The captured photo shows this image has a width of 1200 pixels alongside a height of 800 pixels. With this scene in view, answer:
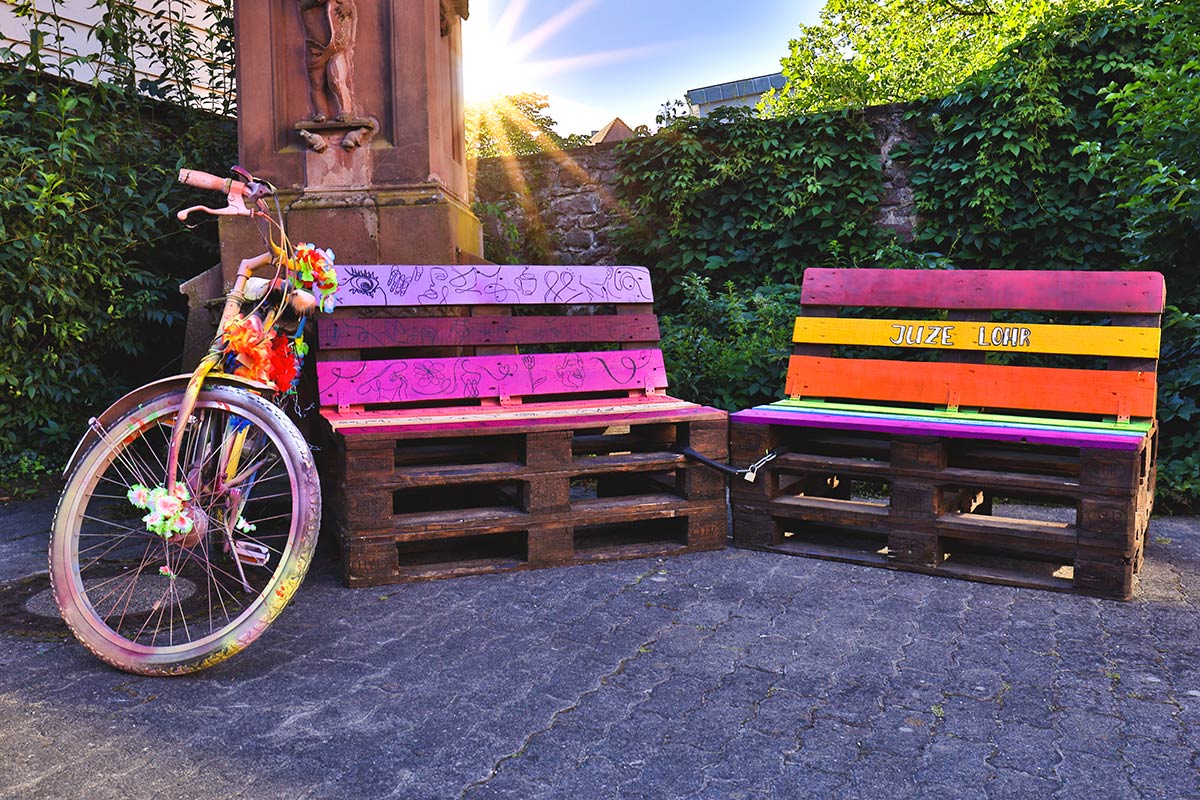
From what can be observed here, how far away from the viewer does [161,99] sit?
247 inches

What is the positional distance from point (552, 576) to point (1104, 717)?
1915mm

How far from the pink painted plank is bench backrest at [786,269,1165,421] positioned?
29.4 inches

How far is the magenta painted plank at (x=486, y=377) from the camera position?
3793mm

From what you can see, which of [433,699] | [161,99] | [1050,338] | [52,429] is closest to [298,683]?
[433,699]

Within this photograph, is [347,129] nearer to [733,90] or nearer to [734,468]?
[734,468]

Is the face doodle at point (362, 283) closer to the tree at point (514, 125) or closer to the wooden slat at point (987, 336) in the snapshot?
the wooden slat at point (987, 336)

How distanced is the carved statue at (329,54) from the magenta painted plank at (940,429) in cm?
269

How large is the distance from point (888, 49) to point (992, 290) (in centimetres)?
2048

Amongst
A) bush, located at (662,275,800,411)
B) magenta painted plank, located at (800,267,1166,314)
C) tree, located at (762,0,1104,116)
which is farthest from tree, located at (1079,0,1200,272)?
tree, located at (762,0,1104,116)

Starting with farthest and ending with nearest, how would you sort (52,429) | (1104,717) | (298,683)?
1. (52,429)
2. (298,683)
3. (1104,717)

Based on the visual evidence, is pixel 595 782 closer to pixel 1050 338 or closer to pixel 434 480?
pixel 434 480

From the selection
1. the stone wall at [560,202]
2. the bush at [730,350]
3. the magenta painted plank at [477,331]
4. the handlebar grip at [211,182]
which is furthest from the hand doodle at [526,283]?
the stone wall at [560,202]

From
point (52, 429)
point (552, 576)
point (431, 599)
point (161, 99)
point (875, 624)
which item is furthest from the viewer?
point (161, 99)

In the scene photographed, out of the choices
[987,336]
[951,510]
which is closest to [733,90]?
[987,336]
